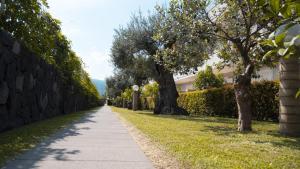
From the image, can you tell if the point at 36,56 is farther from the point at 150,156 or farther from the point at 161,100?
the point at 161,100

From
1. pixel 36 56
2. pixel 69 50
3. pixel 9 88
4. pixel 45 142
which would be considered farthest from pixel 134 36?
pixel 45 142

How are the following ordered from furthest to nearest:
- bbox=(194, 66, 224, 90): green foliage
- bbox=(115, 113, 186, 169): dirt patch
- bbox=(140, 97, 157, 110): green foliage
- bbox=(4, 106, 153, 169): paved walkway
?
1. bbox=(140, 97, 157, 110): green foliage
2. bbox=(194, 66, 224, 90): green foliage
3. bbox=(115, 113, 186, 169): dirt patch
4. bbox=(4, 106, 153, 169): paved walkway

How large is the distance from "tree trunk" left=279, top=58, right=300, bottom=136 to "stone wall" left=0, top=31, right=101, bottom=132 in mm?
6894

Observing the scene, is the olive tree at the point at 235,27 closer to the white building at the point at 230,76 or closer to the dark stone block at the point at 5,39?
the dark stone block at the point at 5,39

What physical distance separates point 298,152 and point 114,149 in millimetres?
3324

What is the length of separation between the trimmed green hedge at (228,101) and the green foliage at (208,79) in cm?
144

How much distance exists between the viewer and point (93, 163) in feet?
16.6

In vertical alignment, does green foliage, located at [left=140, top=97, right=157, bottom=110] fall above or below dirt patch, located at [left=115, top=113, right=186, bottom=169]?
above

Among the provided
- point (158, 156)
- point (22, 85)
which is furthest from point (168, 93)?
point (158, 156)

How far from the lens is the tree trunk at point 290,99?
363 inches

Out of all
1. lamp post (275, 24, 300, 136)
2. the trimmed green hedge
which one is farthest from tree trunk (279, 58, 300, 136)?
the trimmed green hedge

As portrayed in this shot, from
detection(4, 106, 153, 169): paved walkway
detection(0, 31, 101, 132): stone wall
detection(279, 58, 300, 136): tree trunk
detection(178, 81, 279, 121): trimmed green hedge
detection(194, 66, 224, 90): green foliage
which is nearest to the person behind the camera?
detection(4, 106, 153, 169): paved walkway

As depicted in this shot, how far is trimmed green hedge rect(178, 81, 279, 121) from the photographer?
16.4m

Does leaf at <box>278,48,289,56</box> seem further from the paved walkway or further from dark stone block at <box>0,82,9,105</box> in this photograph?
dark stone block at <box>0,82,9,105</box>
